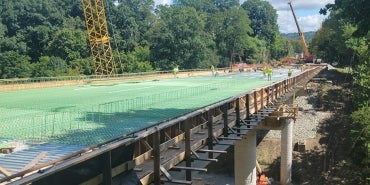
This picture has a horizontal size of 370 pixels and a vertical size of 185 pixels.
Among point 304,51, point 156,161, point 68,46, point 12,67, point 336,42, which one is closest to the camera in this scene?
point 156,161

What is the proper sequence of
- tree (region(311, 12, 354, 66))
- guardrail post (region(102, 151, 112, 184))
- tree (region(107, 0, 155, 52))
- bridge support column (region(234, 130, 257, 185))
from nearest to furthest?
guardrail post (region(102, 151, 112, 184))
bridge support column (region(234, 130, 257, 185))
tree (region(311, 12, 354, 66))
tree (region(107, 0, 155, 52))

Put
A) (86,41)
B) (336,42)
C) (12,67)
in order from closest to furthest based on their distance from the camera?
(12,67) → (86,41) → (336,42)

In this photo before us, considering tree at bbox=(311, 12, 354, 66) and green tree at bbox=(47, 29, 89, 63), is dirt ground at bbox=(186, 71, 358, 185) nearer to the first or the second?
tree at bbox=(311, 12, 354, 66)

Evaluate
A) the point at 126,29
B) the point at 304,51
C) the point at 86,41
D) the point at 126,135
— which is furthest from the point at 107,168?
the point at 304,51

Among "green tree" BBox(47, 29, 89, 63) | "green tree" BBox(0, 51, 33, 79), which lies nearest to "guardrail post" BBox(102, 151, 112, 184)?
"green tree" BBox(0, 51, 33, 79)

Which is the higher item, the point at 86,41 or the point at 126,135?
the point at 86,41

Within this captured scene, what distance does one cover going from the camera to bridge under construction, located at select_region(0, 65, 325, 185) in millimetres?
5641

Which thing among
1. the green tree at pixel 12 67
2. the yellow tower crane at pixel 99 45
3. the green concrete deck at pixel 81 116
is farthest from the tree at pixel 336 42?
the green concrete deck at pixel 81 116

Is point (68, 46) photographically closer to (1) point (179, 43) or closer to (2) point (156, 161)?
(1) point (179, 43)

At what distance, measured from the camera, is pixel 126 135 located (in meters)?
6.88

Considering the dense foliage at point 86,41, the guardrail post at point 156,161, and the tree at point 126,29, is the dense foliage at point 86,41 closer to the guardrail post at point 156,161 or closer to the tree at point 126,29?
the tree at point 126,29

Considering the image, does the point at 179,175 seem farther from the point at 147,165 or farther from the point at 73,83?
the point at 73,83

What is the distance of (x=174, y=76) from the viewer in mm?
44344

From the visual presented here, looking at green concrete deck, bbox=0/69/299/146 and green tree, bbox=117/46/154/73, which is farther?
green tree, bbox=117/46/154/73
